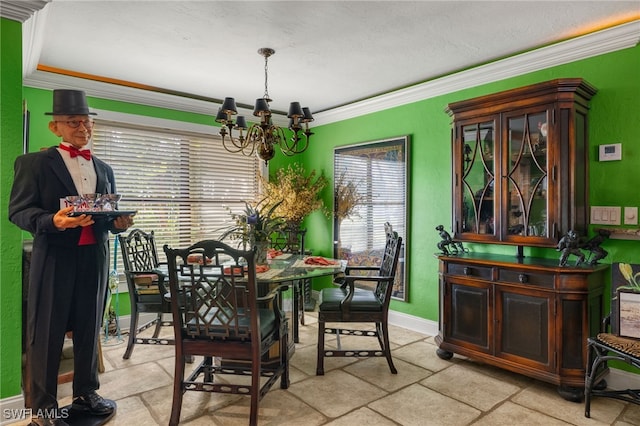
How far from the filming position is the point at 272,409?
2443 millimetres

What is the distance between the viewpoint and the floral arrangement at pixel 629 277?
7.90ft

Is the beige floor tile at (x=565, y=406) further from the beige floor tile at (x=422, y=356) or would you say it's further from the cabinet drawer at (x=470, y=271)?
the cabinet drawer at (x=470, y=271)

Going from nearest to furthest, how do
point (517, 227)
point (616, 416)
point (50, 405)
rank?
1. point (50, 405)
2. point (616, 416)
3. point (517, 227)

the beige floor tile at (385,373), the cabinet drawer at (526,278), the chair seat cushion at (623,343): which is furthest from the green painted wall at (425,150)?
the beige floor tile at (385,373)

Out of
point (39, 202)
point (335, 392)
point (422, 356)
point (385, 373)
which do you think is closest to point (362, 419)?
point (335, 392)

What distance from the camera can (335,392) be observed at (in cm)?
269

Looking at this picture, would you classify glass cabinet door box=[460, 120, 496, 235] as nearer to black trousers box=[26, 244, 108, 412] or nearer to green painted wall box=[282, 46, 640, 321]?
green painted wall box=[282, 46, 640, 321]

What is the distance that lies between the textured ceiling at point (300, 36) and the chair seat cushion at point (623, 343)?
83.4 inches

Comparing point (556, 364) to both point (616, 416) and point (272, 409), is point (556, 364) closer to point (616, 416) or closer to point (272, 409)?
point (616, 416)

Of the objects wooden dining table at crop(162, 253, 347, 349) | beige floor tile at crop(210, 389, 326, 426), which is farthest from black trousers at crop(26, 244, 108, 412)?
beige floor tile at crop(210, 389, 326, 426)

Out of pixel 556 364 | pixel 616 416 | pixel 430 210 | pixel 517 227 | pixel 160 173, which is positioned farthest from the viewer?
pixel 160 173

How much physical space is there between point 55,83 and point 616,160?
4.86 metres

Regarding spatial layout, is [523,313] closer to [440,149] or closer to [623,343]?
[623,343]

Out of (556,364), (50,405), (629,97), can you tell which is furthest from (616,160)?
(50,405)
